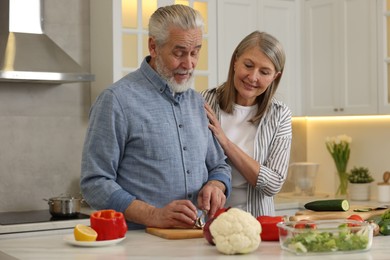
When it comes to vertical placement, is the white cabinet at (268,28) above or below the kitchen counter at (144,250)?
above

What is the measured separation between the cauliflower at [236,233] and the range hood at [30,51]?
246 centimetres

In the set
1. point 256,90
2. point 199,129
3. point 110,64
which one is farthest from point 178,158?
point 110,64

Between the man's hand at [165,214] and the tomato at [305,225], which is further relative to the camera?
the man's hand at [165,214]

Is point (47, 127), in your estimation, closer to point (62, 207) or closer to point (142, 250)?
point (62, 207)

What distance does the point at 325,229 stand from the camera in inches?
84.4

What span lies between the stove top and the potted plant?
1.88m

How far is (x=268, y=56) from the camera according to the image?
9.84 ft

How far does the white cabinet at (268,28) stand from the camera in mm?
5078

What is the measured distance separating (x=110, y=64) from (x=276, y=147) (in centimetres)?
180

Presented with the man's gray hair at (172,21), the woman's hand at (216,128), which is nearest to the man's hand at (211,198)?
the woman's hand at (216,128)

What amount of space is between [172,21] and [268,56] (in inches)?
21.8

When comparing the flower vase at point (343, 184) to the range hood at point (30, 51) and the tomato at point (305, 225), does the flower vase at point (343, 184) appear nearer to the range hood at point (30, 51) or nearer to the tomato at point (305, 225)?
the range hood at point (30, 51)

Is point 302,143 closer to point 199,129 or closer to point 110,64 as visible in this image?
point 110,64

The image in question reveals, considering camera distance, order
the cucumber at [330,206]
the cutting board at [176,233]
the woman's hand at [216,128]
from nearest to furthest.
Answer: the cutting board at [176,233], the cucumber at [330,206], the woman's hand at [216,128]
